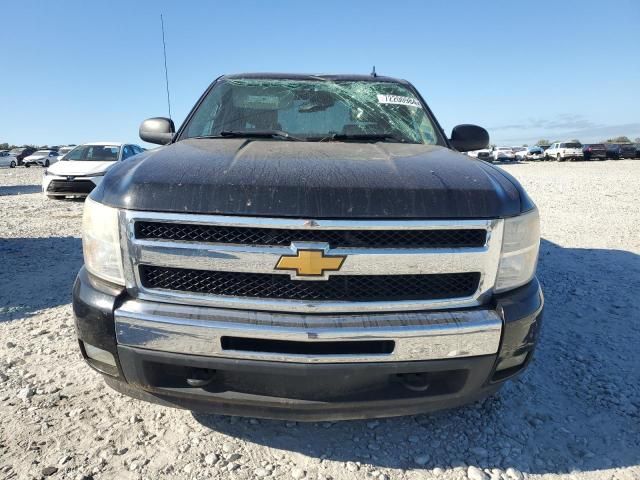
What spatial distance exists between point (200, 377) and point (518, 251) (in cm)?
145

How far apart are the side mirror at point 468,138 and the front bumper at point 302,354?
5.68 feet

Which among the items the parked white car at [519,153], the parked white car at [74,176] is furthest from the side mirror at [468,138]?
the parked white car at [519,153]

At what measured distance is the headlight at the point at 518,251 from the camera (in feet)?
6.11

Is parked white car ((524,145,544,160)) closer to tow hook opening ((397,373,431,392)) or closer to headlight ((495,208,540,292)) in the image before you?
headlight ((495,208,540,292))

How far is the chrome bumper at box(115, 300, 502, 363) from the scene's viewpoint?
1710 millimetres

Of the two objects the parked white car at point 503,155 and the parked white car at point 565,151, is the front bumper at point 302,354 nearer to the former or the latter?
the parked white car at point 565,151

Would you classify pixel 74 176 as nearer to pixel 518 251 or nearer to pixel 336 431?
pixel 336 431

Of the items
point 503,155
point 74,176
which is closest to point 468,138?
point 74,176

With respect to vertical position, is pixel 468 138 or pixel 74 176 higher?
pixel 468 138

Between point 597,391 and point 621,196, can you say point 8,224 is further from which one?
point 621,196

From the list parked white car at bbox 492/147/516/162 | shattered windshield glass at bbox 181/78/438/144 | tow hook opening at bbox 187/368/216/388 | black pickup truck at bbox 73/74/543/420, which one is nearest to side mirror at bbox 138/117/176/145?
shattered windshield glass at bbox 181/78/438/144

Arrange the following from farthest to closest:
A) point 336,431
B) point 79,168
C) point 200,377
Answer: point 79,168
point 336,431
point 200,377

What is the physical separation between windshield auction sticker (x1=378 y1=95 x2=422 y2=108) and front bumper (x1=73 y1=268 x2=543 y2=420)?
1.87m

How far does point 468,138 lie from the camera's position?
3363 mm
